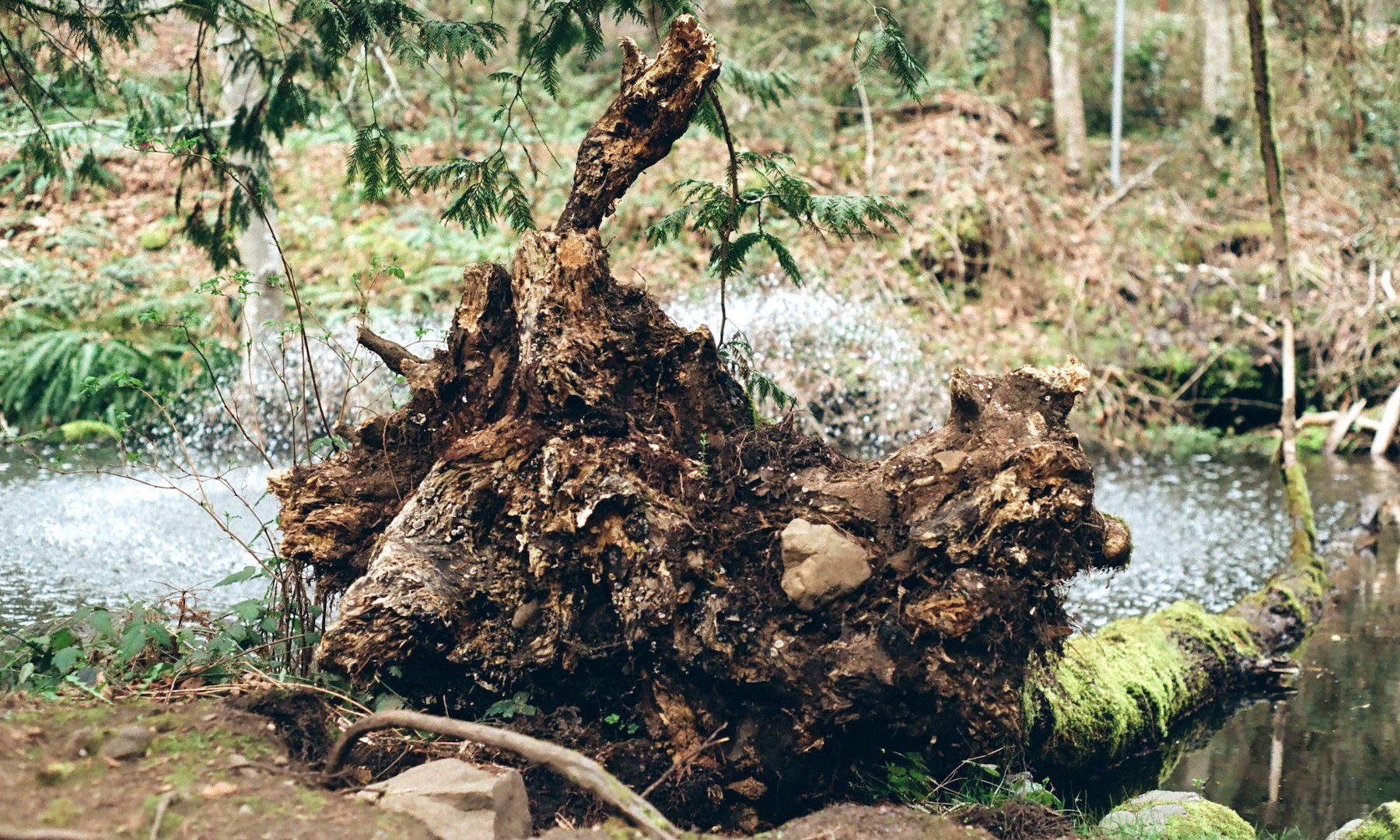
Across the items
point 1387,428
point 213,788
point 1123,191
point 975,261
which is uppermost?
point 1123,191

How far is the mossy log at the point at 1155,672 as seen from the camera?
4.57 m

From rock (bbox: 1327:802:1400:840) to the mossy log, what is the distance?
1.09 m

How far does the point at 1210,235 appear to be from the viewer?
13.4 meters

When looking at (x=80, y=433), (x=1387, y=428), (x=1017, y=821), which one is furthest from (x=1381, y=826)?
(x=80, y=433)

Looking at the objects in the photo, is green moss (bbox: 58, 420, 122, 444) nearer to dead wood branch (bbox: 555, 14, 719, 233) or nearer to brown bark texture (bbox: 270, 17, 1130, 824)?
brown bark texture (bbox: 270, 17, 1130, 824)

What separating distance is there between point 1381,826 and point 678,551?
254 centimetres

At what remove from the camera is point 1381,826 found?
3619mm

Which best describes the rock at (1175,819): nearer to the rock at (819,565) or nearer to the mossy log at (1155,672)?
the mossy log at (1155,672)

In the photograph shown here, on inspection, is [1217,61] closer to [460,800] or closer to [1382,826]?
[1382,826]

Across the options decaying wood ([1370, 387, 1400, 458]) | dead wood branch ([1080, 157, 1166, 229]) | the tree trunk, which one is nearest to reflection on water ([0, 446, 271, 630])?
dead wood branch ([1080, 157, 1166, 229])

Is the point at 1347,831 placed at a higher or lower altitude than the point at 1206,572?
higher

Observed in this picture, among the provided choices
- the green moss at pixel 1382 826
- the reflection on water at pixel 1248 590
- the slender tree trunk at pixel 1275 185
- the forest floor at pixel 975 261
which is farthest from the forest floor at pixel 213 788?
the forest floor at pixel 975 261

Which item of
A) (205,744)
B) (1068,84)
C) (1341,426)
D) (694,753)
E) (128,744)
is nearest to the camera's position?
(128,744)

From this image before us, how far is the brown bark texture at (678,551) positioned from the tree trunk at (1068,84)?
12.0 meters
